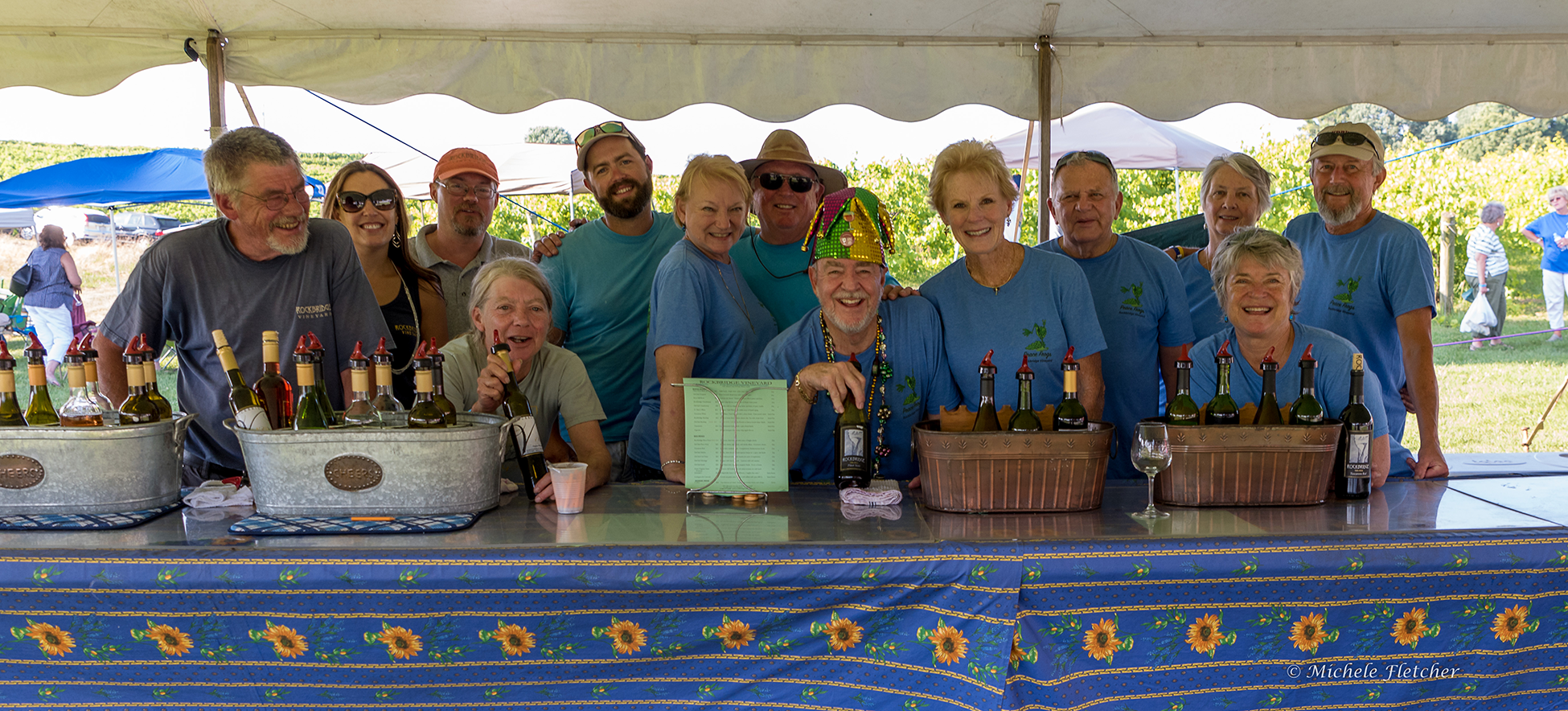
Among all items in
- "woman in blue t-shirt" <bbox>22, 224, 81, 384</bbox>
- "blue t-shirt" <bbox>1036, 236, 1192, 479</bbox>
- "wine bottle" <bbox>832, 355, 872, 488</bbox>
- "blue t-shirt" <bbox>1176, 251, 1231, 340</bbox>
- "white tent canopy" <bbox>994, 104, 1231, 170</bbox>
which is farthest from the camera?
"woman in blue t-shirt" <bbox>22, 224, 81, 384</bbox>

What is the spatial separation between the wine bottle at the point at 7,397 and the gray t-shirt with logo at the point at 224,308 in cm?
40

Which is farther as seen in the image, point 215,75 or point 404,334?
point 215,75

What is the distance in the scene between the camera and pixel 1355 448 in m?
2.07

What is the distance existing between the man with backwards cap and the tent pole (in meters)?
1.01

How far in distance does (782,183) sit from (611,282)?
614 millimetres

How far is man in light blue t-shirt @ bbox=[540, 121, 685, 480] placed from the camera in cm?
306

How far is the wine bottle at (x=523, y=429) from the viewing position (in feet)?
6.94

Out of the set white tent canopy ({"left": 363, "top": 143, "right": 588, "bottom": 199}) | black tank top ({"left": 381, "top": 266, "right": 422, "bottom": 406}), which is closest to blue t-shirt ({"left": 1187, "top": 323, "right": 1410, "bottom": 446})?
black tank top ({"left": 381, "top": 266, "right": 422, "bottom": 406})

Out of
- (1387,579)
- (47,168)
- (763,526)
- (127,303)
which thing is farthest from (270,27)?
(47,168)

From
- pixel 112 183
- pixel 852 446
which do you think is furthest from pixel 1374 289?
pixel 112 183

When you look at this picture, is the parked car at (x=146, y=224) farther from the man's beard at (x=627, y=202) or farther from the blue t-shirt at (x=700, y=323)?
the blue t-shirt at (x=700, y=323)

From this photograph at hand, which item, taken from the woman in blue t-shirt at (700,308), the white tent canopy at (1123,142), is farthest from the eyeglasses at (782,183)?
the white tent canopy at (1123,142)

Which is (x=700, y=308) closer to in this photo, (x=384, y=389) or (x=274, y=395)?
(x=384, y=389)

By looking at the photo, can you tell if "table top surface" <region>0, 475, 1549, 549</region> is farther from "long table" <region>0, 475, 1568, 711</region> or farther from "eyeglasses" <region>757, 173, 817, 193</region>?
"eyeglasses" <region>757, 173, 817, 193</region>
